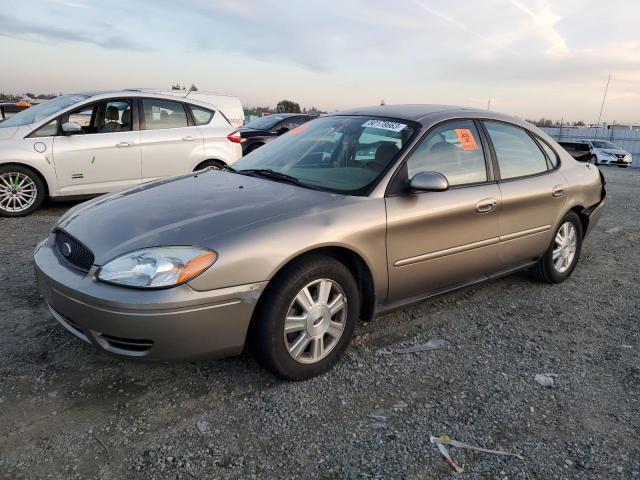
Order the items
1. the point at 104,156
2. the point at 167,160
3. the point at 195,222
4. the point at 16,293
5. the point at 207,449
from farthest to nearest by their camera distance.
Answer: the point at 167,160 < the point at 104,156 < the point at 16,293 < the point at 195,222 < the point at 207,449

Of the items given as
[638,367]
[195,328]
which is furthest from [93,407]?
[638,367]

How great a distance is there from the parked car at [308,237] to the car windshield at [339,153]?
0.04 ft

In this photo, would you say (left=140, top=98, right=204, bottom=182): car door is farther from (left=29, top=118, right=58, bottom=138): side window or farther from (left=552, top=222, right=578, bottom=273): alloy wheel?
(left=552, top=222, right=578, bottom=273): alloy wheel

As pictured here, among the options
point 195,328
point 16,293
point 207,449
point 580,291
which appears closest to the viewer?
point 207,449

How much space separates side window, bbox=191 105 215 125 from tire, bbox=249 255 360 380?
17.2ft

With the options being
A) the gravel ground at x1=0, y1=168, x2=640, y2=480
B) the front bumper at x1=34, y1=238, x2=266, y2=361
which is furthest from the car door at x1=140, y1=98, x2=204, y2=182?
the front bumper at x1=34, y1=238, x2=266, y2=361

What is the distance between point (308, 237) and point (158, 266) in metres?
0.76

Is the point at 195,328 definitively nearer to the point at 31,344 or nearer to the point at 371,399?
the point at 371,399

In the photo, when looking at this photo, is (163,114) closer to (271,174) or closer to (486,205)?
(271,174)

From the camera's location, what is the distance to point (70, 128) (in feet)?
20.1

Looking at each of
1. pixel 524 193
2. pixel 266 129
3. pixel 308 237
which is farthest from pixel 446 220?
pixel 266 129

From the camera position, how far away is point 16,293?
3.70 m

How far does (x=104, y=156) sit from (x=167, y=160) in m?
0.83

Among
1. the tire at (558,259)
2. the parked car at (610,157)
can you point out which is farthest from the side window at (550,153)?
the parked car at (610,157)
